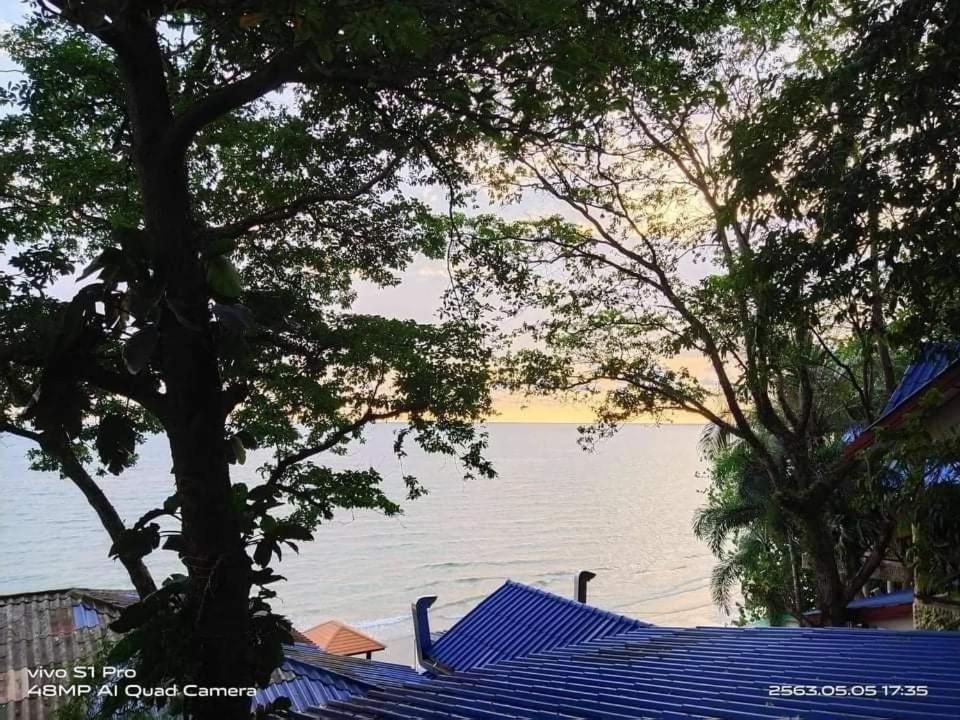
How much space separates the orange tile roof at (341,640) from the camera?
623 inches

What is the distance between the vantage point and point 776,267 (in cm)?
429

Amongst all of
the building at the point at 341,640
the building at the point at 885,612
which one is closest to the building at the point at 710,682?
the building at the point at 885,612

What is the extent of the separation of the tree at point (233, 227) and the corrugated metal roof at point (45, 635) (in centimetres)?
117

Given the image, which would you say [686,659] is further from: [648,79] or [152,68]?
[152,68]

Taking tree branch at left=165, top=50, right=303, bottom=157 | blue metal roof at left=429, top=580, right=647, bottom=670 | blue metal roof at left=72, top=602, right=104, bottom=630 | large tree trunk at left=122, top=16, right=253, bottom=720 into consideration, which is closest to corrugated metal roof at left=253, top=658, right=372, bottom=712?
→ blue metal roof at left=429, top=580, right=647, bottom=670

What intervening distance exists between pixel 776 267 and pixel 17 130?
6.27 metres

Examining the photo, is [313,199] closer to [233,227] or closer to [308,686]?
[233,227]

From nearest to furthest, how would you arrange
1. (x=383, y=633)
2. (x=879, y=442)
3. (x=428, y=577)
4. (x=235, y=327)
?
(x=235, y=327) < (x=879, y=442) < (x=383, y=633) < (x=428, y=577)

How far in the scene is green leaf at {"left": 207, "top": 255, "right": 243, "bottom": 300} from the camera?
2.47 meters

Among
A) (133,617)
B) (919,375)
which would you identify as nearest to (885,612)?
(919,375)

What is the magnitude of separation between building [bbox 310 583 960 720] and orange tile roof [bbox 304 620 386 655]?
11.5m

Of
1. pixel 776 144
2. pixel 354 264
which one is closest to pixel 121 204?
pixel 354 264

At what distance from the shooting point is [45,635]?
21.9ft

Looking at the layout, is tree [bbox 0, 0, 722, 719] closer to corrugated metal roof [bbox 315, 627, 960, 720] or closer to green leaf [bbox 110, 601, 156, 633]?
green leaf [bbox 110, 601, 156, 633]
